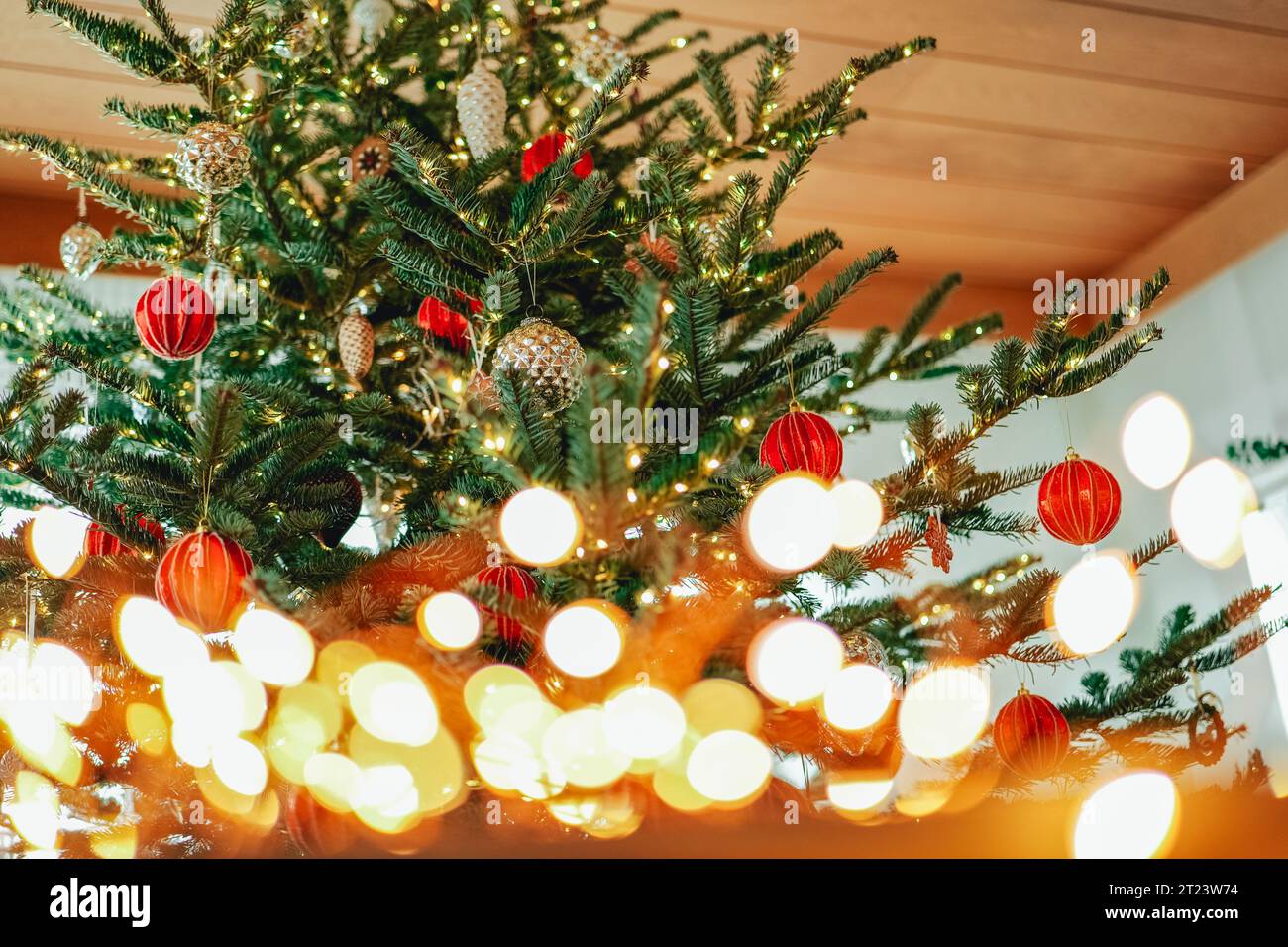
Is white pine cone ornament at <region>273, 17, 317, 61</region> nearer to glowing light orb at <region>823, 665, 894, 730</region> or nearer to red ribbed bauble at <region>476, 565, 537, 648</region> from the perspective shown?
red ribbed bauble at <region>476, 565, 537, 648</region>

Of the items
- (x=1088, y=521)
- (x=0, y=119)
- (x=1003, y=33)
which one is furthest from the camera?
(x=0, y=119)

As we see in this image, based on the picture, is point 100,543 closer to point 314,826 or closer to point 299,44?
point 314,826

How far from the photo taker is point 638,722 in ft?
2.06

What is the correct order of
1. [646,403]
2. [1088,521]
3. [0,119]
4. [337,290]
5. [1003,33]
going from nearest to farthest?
1. [646,403]
2. [1088,521]
3. [337,290]
4. [1003,33]
5. [0,119]

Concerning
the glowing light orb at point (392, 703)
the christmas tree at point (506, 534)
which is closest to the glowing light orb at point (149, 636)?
the christmas tree at point (506, 534)

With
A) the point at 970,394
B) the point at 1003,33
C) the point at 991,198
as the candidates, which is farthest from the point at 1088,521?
the point at 991,198

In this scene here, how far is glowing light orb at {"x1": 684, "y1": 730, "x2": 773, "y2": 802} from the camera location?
66 centimetres

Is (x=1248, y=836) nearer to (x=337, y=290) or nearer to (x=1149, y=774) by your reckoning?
(x=1149, y=774)

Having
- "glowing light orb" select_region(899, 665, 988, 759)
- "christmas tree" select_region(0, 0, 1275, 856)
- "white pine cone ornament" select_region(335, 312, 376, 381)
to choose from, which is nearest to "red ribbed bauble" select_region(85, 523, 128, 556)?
"christmas tree" select_region(0, 0, 1275, 856)

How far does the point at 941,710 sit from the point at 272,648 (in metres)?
0.54

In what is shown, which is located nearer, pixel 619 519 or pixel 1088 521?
pixel 619 519

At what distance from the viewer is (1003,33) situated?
2.01 m

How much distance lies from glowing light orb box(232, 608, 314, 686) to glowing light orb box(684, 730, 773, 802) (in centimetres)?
27
